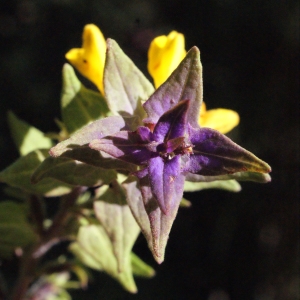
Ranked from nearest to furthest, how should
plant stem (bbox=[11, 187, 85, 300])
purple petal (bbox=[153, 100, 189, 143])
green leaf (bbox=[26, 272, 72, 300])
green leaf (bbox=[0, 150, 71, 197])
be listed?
purple petal (bbox=[153, 100, 189, 143])
green leaf (bbox=[0, 150, 71, 197])
plant stem (bbox=[11, 187, 85, 300])
green leaf (bbox=[26, 272, 72, 300])

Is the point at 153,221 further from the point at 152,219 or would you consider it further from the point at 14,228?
the point at 14,228

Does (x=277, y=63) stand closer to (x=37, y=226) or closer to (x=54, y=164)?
(x=37, y=226)

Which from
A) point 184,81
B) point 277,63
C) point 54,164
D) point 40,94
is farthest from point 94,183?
point 277,63

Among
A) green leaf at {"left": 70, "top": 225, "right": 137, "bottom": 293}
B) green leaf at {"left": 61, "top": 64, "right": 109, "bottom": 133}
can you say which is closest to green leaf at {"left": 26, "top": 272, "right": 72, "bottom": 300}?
green leaf at {"left": 70, "top": 225, "right": 137, "bottom": 293}

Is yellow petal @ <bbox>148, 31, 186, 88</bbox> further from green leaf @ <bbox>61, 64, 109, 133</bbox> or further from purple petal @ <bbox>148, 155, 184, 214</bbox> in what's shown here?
purple petal @ <bbox>148, 155, 184, 214</bbox>

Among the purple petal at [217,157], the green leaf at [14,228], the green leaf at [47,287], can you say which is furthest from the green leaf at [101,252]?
the purple petal at [217,157]

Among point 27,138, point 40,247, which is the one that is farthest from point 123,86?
point 40,247
